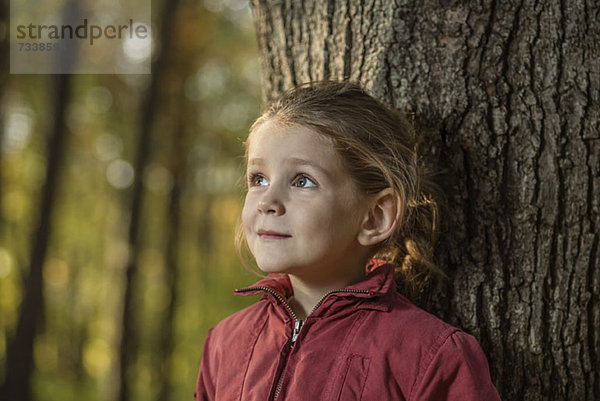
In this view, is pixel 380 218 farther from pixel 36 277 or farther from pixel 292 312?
pixel 36 277

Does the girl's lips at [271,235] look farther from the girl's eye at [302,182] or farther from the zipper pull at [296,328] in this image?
the zipper pull at [296,328]

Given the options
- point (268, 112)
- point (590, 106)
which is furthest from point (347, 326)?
point (590, 106)

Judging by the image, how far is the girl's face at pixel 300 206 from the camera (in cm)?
186

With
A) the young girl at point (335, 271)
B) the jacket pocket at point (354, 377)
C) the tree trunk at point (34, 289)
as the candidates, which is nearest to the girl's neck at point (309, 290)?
the young girl at point (335, 271)

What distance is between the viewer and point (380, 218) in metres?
2.01

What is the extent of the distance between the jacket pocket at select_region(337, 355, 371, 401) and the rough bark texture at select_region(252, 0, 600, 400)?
613 mm

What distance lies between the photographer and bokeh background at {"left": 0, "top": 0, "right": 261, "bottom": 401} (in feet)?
29.0

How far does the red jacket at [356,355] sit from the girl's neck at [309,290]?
8 cm

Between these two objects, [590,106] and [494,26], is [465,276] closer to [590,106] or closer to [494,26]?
[590,106]

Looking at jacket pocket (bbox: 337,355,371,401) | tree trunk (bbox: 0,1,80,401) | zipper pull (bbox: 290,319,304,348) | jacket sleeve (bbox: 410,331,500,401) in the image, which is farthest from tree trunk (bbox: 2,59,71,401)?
jacket sleeve (bbox: 410,331,500,401)

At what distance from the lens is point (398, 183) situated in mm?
1974

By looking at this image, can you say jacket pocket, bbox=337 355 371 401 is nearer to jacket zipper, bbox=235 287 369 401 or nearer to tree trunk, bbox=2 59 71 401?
jacket zipper, bbox=235 287 369 401

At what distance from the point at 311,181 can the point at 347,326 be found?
51 centimetres

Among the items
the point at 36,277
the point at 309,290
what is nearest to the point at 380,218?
the point at 309,290
